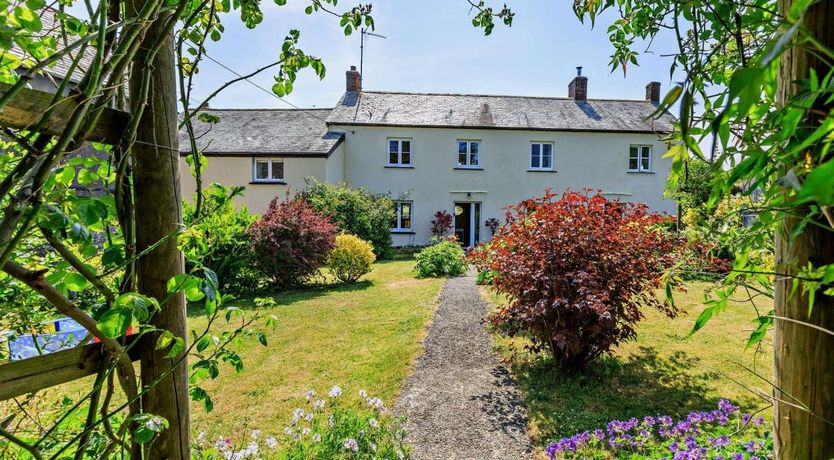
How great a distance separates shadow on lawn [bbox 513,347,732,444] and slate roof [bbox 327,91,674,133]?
15.5 m

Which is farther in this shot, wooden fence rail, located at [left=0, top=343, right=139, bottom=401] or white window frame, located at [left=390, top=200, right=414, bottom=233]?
white window frame, located at [left=390, top=200, right=414, bottom=233]

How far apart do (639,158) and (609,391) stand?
18.4m

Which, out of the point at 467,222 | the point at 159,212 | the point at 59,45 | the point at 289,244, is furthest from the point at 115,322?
the point at 467,222

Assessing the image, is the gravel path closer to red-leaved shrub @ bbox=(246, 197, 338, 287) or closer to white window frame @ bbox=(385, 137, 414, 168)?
red-leaved shrub @ bbox=(246, 197, 338, 287)

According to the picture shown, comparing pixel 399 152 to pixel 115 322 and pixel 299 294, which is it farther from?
pixel 115 322

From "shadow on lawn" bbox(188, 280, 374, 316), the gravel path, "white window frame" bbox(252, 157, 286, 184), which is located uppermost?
"white window frame" bbox(252, 157, 286, 184)

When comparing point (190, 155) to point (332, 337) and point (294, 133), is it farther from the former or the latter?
point (294, 133)

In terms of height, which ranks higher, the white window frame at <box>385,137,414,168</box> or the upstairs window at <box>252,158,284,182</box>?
the white window frame at <box>385,137,414,168</box>

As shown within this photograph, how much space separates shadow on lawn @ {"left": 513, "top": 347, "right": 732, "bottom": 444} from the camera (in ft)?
13.2

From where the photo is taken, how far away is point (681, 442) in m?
3.05

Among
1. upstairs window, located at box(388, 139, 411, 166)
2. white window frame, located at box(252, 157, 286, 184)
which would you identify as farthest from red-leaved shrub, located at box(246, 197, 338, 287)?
upstairs window, located at box(388, 139, 411, 166)

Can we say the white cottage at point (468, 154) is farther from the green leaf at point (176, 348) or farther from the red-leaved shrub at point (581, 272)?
the green leaf at point (176, 348)

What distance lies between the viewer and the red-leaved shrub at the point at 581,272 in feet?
15.3

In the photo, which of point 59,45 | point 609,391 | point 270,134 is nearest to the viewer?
point 59,45
